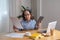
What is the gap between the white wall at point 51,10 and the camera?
3.88 meters

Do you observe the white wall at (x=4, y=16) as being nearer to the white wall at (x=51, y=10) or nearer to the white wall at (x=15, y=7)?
the white wall at (x=15, y=7)

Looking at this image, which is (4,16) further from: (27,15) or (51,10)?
(51,10)

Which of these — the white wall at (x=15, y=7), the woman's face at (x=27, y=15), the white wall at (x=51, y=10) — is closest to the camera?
the woman's face at (x=27, y=15)

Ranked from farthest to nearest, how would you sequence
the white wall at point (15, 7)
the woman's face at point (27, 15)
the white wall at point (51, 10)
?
the white wall at point (15, 7), the white wall at point (51, 10), the woman's face at point (27, 15)

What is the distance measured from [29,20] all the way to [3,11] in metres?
1.13

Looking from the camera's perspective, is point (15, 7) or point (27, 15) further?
point (15, 7)

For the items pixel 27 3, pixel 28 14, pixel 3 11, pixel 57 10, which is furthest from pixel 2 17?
pixel 57 10

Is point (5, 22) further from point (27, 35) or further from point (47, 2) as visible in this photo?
point (27, 35)

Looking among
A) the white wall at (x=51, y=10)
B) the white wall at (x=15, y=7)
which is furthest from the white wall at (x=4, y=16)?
the white wall at (x=51, y=10)

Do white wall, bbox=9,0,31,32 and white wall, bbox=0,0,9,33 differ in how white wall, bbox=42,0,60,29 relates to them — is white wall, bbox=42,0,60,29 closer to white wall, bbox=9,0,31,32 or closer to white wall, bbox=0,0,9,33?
white wall, bbox=9,0,31,32

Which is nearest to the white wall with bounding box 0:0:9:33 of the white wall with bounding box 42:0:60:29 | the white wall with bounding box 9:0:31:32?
the white wall with bounding box 9:0:31:32

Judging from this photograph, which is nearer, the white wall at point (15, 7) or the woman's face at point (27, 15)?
the woman's face at point (27, 15)

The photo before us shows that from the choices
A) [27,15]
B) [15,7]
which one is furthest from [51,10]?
[27,15]

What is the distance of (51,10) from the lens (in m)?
4.00
